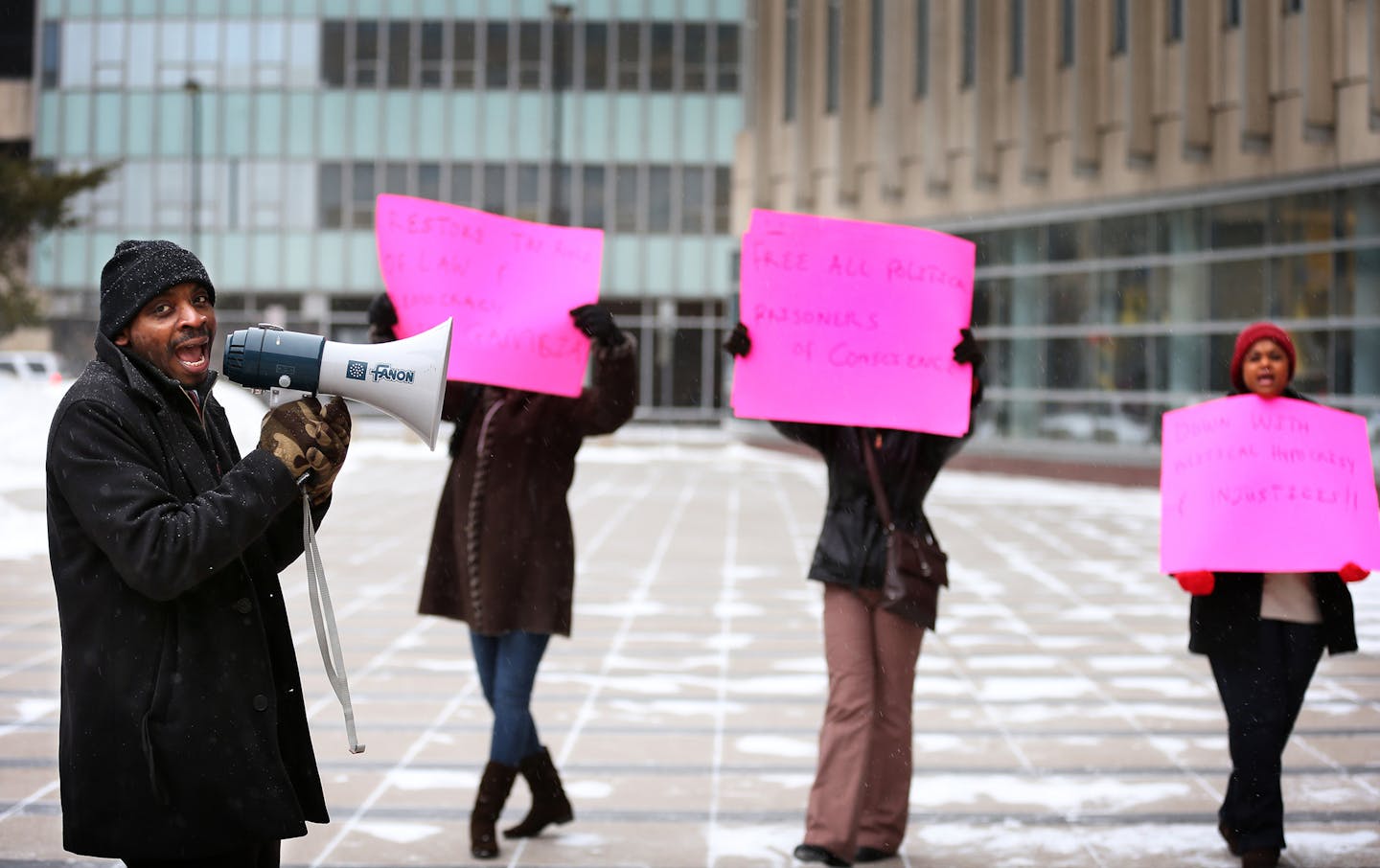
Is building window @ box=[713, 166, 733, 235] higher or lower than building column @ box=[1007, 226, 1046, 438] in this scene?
higher

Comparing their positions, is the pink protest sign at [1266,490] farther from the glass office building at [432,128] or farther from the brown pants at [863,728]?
the glass office building at [432,128]

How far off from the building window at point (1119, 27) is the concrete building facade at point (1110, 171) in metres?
0.04

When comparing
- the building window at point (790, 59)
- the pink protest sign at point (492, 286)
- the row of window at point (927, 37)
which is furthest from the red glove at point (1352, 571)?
the building window at point (790, 59)

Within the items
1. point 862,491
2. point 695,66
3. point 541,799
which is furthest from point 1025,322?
point 541,799

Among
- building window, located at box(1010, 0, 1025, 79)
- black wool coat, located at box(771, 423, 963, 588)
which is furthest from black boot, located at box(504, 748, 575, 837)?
building window, located at box(1010, 0, 1025, 79)

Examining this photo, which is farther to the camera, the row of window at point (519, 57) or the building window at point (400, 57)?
the building window at point (400, 57)

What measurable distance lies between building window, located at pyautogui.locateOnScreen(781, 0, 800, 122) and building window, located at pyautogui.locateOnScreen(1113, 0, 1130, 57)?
8364 millimetres

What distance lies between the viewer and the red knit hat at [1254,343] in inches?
212

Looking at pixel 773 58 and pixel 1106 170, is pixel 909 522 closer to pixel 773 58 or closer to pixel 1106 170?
pixel 1106 170

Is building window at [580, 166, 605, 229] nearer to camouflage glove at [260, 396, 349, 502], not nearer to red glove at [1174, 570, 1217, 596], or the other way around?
red glove at [1174, 570, 1217, 596]

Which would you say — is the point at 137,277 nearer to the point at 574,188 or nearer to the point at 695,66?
the point at 574,188

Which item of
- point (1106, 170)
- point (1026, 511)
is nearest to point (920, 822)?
point (1026, 511)

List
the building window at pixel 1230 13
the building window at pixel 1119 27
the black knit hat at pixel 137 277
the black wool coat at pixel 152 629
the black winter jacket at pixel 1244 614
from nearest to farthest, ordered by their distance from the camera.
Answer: the black wool coat at pixel 152 629
the black knit hat at pixel 137 277
the black winter jacket at pixel 1244 614
the building window at pixel 1230 13
the building window at pixel 1119 27

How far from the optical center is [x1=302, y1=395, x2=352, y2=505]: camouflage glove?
304 centimetres
